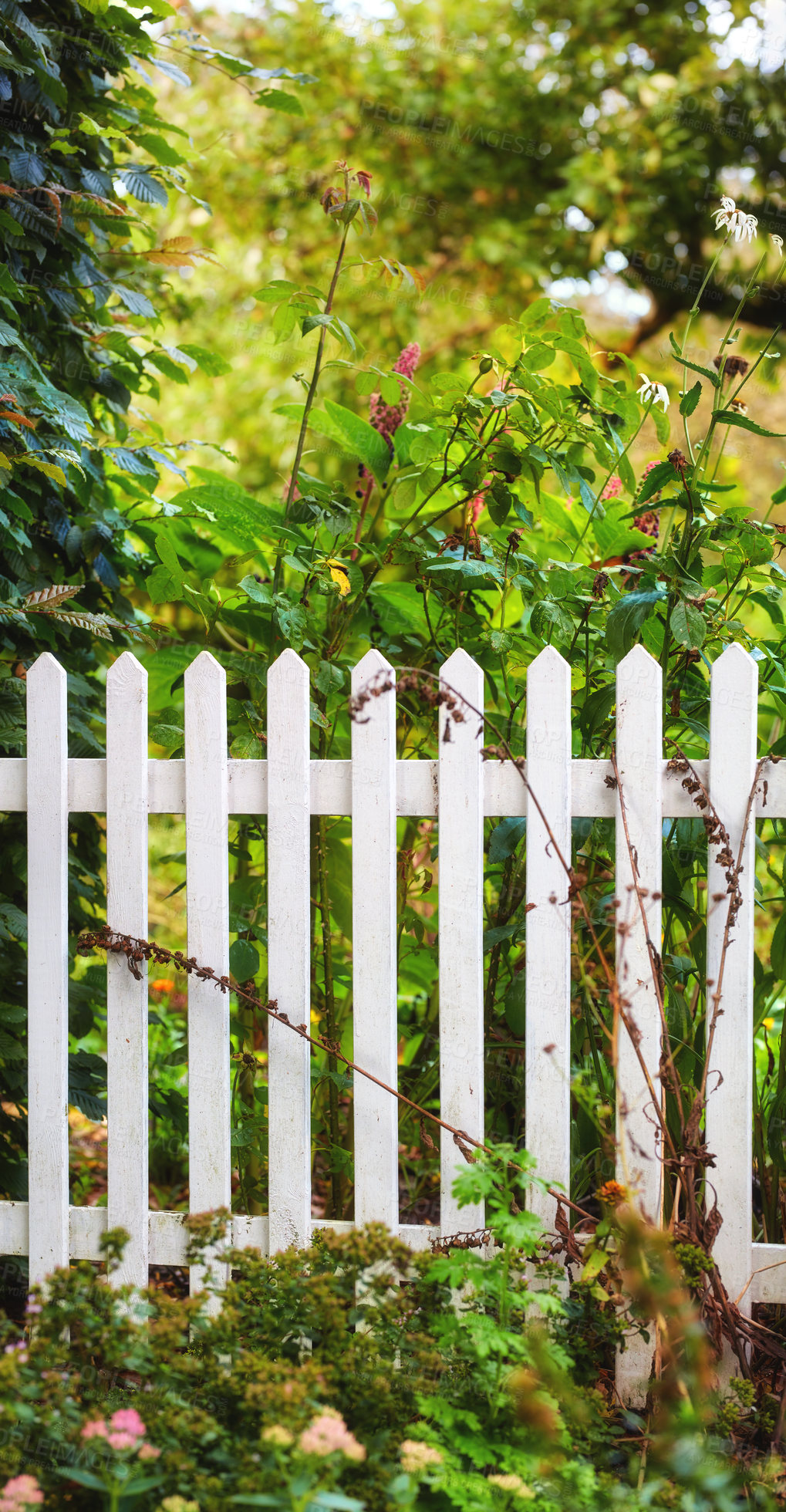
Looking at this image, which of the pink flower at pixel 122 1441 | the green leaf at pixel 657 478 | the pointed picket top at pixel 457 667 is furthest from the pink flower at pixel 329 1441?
the green leaf at pixel 657 478

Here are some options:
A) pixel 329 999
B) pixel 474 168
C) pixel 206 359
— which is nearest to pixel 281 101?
pixel 206 359

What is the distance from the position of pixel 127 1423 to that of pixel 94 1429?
3 centimetres

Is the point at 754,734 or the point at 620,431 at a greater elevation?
the point at 620,431

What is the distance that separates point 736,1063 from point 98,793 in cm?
113

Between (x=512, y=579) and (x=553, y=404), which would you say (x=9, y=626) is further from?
(x=553, y=404)

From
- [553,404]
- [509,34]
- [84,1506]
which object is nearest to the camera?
[84,1506]

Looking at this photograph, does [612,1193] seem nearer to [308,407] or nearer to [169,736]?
[169,736]

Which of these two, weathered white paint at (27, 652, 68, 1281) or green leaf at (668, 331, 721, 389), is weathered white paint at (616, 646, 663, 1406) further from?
weathered white paint at (27, 652, 68, 1281)

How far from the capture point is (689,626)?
5.07 ft

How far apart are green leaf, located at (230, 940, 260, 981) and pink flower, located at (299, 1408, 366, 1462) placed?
30.2 inches

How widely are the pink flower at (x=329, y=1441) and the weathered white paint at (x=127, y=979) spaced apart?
751mm

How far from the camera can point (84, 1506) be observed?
1.16 metres

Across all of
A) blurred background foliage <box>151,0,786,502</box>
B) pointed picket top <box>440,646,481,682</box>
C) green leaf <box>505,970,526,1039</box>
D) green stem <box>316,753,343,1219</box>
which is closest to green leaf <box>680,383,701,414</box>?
pointed picket top <box>440,646,481,682</box>

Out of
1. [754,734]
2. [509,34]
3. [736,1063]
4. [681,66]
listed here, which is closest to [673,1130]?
[736,1063]
